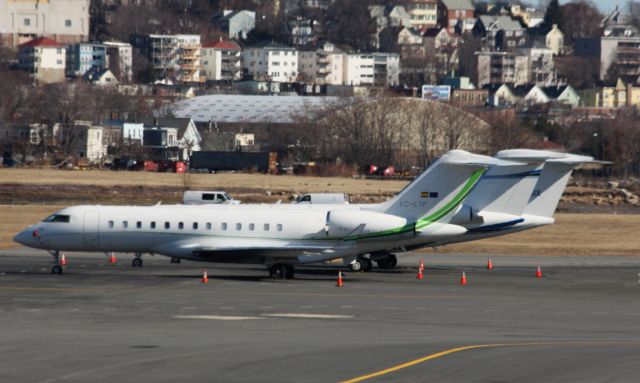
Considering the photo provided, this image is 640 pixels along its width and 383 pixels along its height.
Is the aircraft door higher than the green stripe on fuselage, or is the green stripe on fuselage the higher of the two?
the green stripe on fuselage

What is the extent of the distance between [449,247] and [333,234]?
16243 mm

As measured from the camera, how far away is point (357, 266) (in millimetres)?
57250

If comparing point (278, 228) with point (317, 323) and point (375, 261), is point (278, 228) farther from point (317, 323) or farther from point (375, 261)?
point (317, 323)

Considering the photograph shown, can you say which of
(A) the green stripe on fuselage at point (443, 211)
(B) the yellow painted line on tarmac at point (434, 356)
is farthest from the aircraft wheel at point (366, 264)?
(B) the yellow painted line on tarmac at point (434, 356)

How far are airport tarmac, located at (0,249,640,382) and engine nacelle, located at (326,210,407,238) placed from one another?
1795mm

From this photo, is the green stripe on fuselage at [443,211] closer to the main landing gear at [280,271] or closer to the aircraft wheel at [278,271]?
the main landing gear at [280,271]

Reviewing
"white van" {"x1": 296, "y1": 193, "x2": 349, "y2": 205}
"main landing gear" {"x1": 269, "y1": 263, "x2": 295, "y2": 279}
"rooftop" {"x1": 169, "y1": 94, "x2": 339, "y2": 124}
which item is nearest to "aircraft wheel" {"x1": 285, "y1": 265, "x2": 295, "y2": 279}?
"main landing gear" {"x1": 269, "y1": 263, "x2": 295, "y2": 279}

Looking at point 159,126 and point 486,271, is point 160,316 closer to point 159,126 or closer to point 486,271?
point 486,271

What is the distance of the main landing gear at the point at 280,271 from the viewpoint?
176ft

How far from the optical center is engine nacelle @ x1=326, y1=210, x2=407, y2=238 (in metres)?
53.4

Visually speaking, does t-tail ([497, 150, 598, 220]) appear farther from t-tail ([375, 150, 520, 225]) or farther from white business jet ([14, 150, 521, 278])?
t-tail ([375, 150, 520, 225])

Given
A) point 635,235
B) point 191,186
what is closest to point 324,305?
point 635,235

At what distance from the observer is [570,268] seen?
59.5 metres

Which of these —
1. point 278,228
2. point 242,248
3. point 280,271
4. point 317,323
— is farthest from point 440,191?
point 317,323
